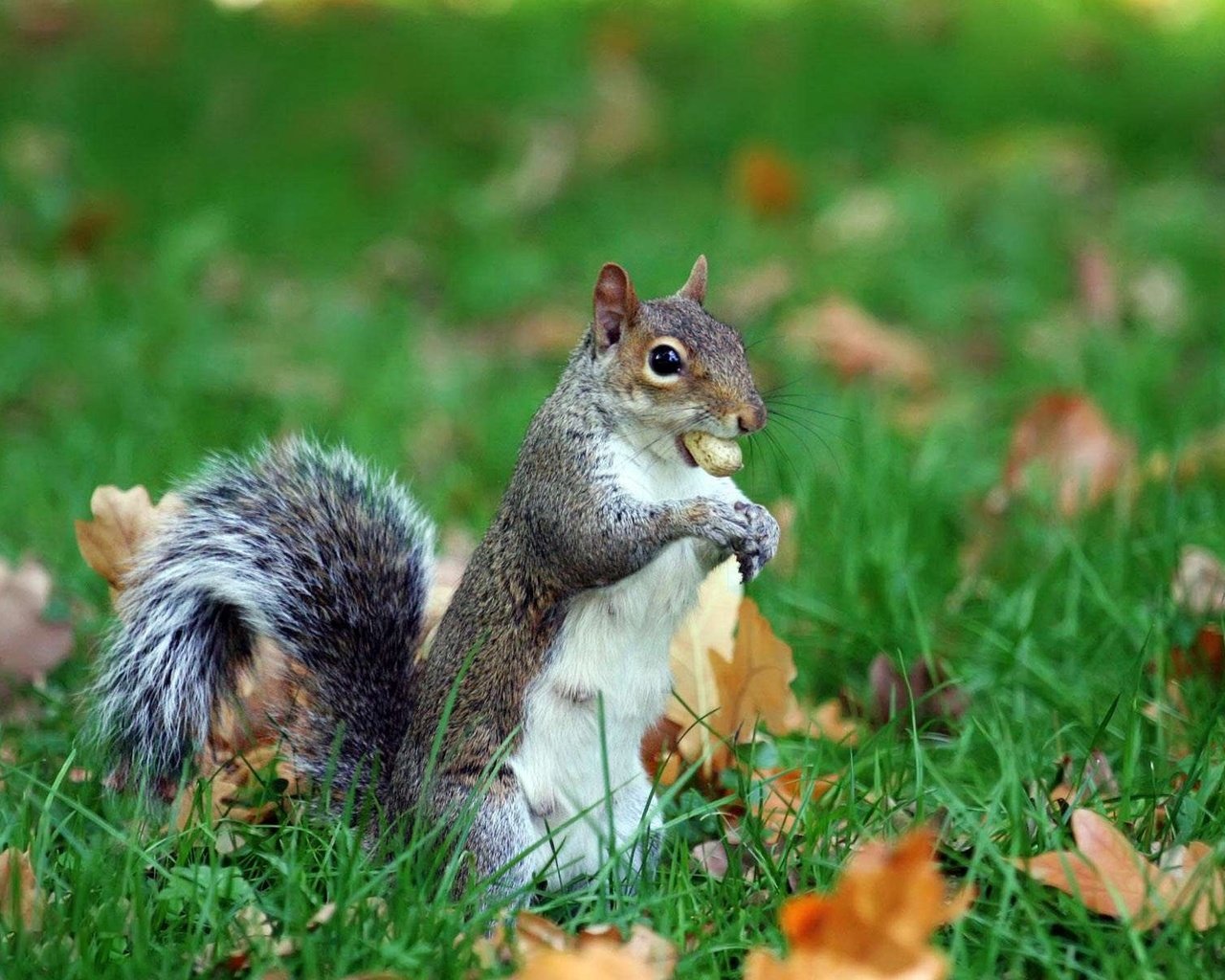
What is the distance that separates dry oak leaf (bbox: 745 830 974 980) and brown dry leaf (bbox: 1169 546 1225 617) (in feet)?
3.48

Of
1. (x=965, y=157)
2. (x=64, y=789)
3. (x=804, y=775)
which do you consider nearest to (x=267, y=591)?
(x=64, y=789)

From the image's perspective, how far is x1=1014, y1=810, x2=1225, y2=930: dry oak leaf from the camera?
1404 mm

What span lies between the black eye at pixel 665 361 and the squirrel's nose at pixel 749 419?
77mm

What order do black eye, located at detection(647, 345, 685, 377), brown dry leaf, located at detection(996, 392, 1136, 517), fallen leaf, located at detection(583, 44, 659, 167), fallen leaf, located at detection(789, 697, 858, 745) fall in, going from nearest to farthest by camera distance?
black eye, located at detection(647, 345, 685, 377), fallen leaf, located at detection(789, 697, 858, 745), brown dry leaf, located at detection(996, 392, 1136, 517), fallen leaf, located at detection(583, 44, 659, 167)

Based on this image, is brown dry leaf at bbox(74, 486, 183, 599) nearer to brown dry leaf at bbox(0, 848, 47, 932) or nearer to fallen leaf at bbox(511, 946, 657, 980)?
brown dry leaf at bbox(0, 848, 47, 932)

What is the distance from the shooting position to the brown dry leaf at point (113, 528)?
206 cm

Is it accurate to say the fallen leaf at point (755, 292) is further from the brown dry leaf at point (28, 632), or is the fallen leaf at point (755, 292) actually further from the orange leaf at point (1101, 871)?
the orange leaf at point (1101, 871)

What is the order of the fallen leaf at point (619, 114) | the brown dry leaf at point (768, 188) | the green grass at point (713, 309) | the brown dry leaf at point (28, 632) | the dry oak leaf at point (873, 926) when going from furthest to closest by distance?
the fallen leaf at point (619, 114) → the brown dry leaf at point (768, 188) → the brown dry leaf at point (28, 632) → the green grass at point (713, 309) → the dry oak leaf at point (873, 926)

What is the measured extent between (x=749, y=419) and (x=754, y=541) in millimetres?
124

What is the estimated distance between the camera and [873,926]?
1214 millimetres

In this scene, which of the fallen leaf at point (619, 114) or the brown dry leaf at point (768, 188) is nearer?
the brown dry leaf at point (768, 188)

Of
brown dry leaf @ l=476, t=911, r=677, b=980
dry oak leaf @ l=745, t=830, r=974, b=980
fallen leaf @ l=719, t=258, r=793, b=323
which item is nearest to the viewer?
dry oak leaf @ l=745, t=830, r=974, b=980

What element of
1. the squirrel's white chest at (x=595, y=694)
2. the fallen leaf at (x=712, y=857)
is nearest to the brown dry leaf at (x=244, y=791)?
the squirrel's white chest at (x=595, y=694)

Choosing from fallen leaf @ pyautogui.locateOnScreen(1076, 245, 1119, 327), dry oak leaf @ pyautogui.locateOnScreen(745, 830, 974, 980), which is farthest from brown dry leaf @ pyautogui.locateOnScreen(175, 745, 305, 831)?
fallen leaf @ pyautogui.locateOnScreen(1076, 245, 1119, 327)
